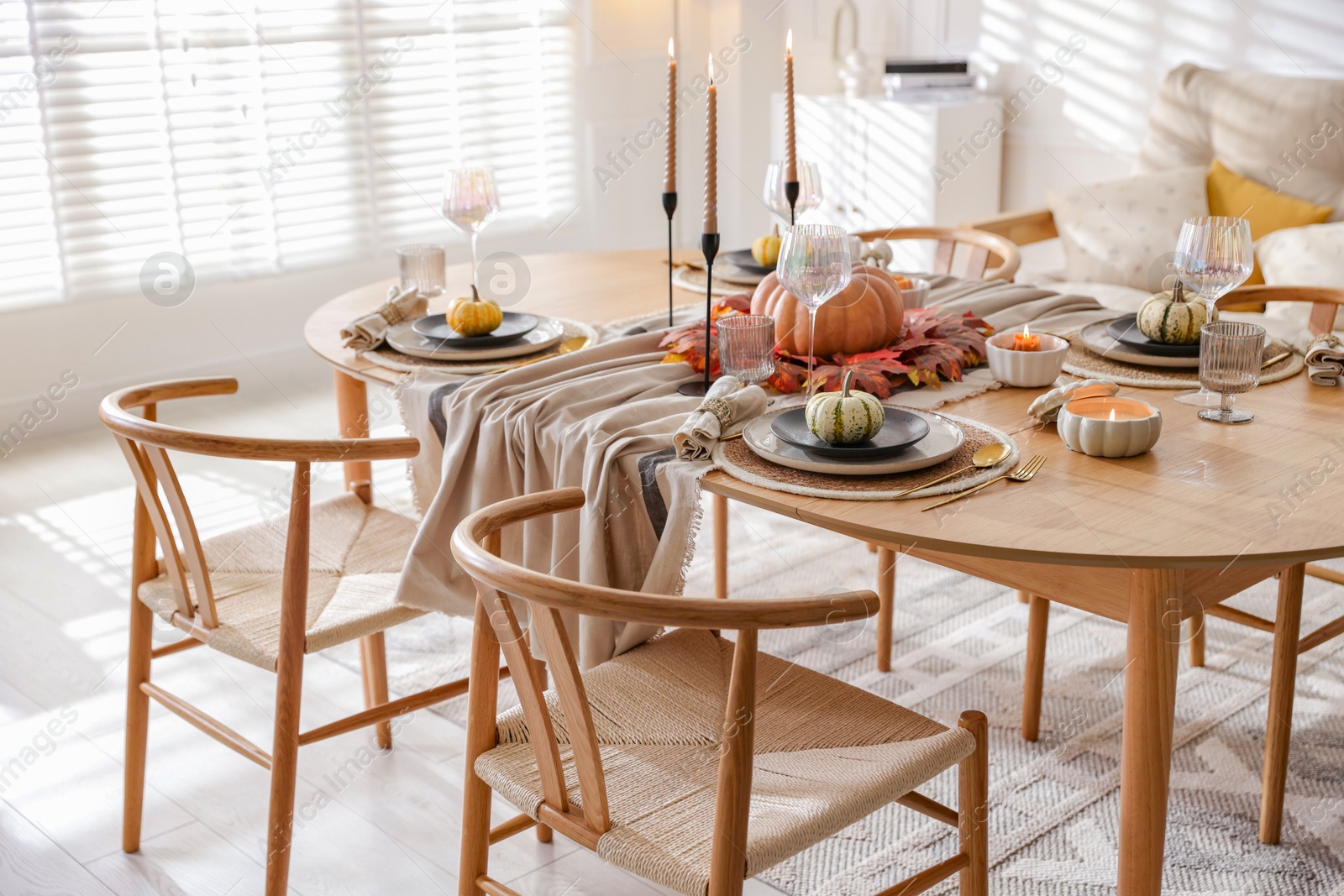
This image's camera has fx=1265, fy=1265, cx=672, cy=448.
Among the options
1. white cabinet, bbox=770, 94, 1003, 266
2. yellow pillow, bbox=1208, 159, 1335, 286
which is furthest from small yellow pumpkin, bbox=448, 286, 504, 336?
white cabinet, bbox=770, 94, 1003, 266

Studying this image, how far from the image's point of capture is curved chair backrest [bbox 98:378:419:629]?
1525 mm

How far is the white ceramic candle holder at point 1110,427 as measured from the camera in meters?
1.39

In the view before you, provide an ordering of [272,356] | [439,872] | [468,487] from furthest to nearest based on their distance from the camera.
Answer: [272,356], [439,872], [468,487]

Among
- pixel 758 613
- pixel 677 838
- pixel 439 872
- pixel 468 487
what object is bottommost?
pixel 439 872

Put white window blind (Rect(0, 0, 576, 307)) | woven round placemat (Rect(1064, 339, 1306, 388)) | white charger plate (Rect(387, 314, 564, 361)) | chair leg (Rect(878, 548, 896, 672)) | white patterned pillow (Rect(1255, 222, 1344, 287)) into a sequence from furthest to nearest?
white window blind (Rect(0, 0, 576, 307)), white patterned pillow (Rect(1255, 222, 1344, 287)), chair leg (Rect(878, 548, 896, 672)), white charger plate (Rect(387, 314, 564, 361)), woven round placemat (Rect(1064, 339, 1306, 388))

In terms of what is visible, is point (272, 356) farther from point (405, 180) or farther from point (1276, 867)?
point (1276, 867)

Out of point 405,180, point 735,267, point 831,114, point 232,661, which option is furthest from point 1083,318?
point 405,180

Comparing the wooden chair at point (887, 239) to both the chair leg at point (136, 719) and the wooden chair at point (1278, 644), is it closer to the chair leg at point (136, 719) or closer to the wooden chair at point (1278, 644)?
the wooden chair at point (1278, 644)

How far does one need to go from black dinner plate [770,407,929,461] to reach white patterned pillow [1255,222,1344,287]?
1792mm

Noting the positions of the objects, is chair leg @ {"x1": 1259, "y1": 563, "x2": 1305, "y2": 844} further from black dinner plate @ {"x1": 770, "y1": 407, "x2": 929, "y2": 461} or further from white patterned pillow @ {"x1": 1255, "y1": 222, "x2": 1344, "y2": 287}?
white patterned pillow @ {"x1": 1255, "y1": 222, "x2": 1344, "y2": 287}

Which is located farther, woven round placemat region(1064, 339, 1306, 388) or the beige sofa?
the beige sofa

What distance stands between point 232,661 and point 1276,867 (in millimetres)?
1806

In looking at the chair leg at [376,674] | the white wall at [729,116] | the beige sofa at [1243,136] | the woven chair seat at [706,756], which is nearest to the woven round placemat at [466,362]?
the chair leg at [376,674]

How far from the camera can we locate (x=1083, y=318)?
6.48ft
